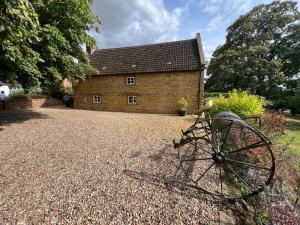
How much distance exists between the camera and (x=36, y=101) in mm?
19672

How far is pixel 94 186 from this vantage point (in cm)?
388

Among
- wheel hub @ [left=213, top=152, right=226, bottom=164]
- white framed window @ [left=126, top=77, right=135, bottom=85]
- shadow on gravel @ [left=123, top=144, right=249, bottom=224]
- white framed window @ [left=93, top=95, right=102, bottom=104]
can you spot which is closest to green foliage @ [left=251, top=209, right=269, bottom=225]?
shadow on gravel @ [left=123, top=144, right=249, bottom=224]

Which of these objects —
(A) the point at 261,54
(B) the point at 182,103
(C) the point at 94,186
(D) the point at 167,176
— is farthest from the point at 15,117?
(A) the point at 261,54

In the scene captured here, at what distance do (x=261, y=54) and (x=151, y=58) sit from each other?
19706 millimetres

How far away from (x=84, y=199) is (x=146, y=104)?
47.8 feet

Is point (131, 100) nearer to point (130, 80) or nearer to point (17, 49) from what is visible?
point (130, 80)

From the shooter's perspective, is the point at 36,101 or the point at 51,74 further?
the point at 36,101

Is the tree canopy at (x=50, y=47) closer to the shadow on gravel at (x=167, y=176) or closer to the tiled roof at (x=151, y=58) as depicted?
the shadow on gravel at (x=167, y=176)

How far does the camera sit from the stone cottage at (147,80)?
1644 centimetres

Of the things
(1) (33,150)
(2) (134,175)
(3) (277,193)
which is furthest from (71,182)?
(3) (277,193)

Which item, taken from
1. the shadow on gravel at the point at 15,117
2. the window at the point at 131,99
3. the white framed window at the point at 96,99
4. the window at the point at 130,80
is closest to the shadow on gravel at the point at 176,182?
the shadow on gravel at the point at 15,117

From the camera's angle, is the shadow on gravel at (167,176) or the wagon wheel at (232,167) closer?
the wagon wheel at (232,167)

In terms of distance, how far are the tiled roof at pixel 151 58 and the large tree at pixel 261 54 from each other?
37.8ft

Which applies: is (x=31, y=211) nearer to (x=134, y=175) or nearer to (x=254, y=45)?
(x=134, y=175)
